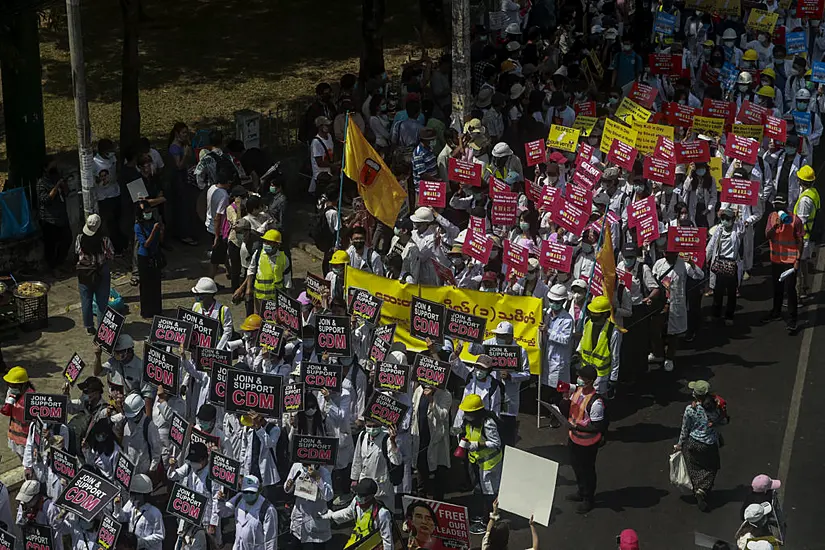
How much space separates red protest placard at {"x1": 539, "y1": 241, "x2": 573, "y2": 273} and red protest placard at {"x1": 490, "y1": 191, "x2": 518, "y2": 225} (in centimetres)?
141

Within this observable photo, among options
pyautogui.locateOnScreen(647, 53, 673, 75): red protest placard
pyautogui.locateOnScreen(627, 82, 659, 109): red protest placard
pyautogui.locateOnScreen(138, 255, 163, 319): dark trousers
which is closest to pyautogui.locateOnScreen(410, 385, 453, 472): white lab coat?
pyautogui.locateOnScreen(138, 255, 163, 319): dark trousers

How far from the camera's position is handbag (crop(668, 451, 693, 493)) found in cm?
1559

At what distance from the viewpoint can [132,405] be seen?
15.1m

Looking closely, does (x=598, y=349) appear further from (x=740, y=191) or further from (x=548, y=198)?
(x=740, y=191)

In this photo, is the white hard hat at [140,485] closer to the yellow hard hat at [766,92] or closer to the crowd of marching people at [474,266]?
the crowd of marching people at [474,266]

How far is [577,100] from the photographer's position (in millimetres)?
23906

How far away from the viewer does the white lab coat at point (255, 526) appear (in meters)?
14.1

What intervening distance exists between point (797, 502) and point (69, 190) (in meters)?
11.3

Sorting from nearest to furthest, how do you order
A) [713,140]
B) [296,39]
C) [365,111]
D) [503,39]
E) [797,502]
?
1. [797,502]
2. [713,140]
3. [365,111]
4. [503,39]
5. [296,39]

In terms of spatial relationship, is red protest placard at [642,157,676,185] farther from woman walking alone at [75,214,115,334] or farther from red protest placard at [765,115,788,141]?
woman walking alone at [75,214,115,334]

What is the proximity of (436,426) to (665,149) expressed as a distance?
639cm

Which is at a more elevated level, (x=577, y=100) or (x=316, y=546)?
(x=577, y=100)

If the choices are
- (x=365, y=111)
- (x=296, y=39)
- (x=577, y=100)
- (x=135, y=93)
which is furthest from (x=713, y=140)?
(x=296, y=39)

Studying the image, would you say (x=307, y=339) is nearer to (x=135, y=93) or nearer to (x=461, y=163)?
(x=461, y=163)
